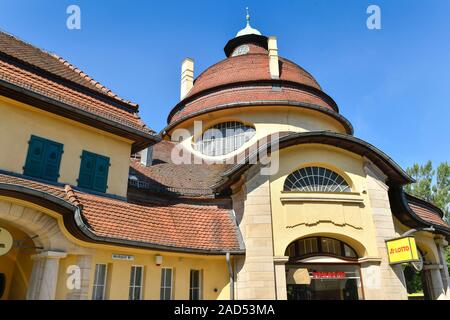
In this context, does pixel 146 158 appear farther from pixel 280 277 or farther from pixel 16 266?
pixel 280 277

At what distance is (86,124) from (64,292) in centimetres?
505

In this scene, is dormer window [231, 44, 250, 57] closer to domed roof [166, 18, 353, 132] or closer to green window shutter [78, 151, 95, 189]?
domed roof [166, 18, 353, 132]

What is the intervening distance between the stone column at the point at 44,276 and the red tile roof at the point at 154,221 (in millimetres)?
1117

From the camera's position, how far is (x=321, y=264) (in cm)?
1263

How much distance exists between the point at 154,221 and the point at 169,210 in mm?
1068

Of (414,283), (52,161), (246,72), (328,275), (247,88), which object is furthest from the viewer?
(414,283)

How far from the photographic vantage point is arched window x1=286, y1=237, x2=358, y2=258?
501 inches

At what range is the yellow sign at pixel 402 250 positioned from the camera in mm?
11753

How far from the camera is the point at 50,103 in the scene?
991cm

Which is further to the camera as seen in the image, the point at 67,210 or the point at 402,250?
the point at 402,250

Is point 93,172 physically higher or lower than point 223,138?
lower

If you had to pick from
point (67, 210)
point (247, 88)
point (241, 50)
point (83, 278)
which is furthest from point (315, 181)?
point (241, 50)
